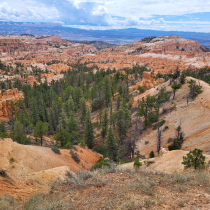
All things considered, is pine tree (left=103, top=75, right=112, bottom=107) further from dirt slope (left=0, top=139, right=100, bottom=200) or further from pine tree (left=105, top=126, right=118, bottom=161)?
pine tree (left=105, top=126, right=118, bottom=161)

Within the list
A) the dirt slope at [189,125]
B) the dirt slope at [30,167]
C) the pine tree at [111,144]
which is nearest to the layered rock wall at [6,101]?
the dirt slope at [30,167]

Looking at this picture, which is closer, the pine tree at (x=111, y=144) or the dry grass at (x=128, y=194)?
the dry grass at (x=128, y=194)

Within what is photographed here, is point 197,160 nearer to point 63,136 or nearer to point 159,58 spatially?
point 63,136

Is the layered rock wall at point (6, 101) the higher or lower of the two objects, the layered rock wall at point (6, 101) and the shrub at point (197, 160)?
the lower

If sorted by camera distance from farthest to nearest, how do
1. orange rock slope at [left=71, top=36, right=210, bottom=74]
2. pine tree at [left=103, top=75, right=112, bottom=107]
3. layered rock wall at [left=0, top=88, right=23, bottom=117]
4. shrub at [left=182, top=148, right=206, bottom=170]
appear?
orange rock slope at [left=71, top=36, right=210, bottom=74] < pine tree at [left=103, top=75, right=112, bottom=107] < layered rock wall at [left=0, top=88, right=23, bottom=117] < shrub at [left=182, top=148, right=206, bottom=170]

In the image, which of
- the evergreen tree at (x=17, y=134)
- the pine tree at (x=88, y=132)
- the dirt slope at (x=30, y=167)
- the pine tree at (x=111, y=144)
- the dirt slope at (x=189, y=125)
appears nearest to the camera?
the dirt slope at (x=30, y=167)

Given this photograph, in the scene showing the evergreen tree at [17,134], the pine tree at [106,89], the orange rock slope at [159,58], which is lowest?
the evergreen tree at [17,134]

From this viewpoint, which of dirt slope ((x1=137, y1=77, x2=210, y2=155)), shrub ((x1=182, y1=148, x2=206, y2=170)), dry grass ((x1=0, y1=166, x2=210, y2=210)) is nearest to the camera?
dry grass ((x1=0, y1=166, x2=210, y2=210))

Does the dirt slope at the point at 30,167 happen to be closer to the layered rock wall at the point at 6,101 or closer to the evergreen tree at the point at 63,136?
the evergreen tree at the point at 63,136

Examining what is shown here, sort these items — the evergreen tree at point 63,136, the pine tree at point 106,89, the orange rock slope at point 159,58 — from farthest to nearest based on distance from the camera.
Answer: the orange rock slope at point 159,58 → the pine tree at point 106,89 → the evergreen tree at point 63,136

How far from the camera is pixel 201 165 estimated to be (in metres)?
11.7

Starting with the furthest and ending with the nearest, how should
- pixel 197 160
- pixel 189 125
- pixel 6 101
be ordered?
pixel 6 101
pixel 189 125
pixel 197 160

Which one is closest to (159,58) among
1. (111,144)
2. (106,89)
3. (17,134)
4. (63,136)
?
(106,89)

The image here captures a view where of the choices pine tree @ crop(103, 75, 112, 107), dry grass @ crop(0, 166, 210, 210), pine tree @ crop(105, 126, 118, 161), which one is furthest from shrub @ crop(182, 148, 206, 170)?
pine tree @ crop(103, 75, 112, 107)
